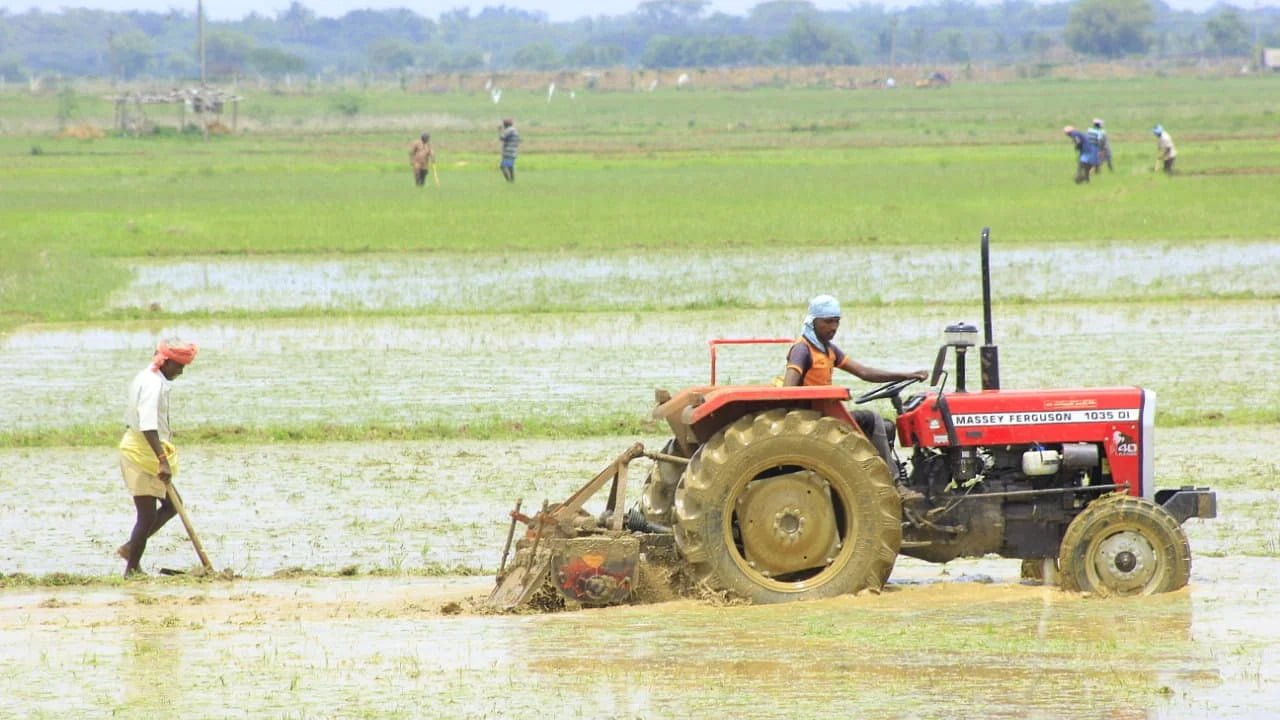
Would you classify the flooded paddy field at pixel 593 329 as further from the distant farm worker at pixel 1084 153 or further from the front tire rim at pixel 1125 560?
the distant farm worker at pixel 1084 153

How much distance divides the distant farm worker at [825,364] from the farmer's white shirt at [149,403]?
3.54 meters

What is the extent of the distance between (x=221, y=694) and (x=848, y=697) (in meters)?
2.53

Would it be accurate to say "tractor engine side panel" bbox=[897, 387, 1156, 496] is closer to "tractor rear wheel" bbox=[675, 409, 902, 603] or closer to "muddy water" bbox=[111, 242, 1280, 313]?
"tractor rear wheel" bbox=[675, 409, 902, 603]

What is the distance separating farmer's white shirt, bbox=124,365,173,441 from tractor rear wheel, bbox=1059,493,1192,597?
4890mm

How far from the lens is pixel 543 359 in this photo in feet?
61.3

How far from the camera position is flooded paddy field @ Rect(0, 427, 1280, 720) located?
751 cm

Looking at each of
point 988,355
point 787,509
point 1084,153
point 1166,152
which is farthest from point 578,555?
point 1166,152

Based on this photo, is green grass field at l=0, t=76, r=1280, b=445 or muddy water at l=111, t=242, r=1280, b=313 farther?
green grass field at l=0, t=76, r=1280, b=445

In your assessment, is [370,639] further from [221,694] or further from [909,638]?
[909,638]

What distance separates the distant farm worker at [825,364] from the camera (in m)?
9.10

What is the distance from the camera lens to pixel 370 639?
8.69 meters

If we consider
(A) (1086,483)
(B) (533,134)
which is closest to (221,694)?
(A) (1086,483)

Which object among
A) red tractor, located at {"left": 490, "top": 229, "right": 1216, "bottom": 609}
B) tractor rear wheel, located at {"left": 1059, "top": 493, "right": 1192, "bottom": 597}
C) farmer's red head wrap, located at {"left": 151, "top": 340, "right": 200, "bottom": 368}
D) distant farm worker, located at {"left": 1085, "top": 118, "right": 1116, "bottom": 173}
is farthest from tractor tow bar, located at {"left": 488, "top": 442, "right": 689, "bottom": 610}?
distant farm worker, located at {"left": 1085, "top": 118, "right": 1116, "bottom": 173}

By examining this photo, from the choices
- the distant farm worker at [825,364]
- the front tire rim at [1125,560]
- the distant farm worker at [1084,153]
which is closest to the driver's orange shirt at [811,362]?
the distant farm worker at [825,364]
